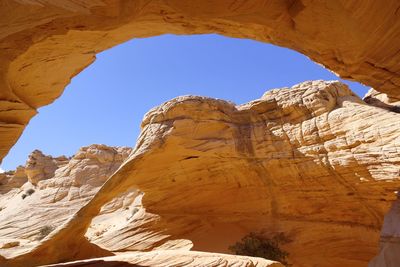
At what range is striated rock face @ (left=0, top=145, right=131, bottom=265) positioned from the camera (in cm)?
2386

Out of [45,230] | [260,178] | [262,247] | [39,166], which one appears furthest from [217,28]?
[39,166]

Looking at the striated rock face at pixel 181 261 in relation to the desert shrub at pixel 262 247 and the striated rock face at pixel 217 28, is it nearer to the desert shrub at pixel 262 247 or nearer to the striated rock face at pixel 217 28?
the striated rock face at pixel 217 28

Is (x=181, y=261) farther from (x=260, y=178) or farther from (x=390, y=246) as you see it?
(x=260, y=178)

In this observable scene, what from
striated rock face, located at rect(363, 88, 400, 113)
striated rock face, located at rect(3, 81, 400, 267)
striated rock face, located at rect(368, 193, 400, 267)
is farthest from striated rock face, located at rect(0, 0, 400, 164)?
striated rock face, located at rect(363, 88, 400, 113)

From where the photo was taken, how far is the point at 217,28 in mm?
6039

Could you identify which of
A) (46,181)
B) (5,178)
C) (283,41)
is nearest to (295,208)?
(283,41)

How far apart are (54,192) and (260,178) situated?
1943 centimetres

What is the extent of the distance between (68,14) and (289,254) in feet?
45.9

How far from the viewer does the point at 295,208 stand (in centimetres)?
1563

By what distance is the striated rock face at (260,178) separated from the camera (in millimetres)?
12695

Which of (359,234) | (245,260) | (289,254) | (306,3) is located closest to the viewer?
(306,3)

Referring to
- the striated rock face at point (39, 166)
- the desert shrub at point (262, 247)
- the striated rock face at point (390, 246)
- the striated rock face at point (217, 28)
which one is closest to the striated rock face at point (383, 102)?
the desert shrub at point (262, 247)

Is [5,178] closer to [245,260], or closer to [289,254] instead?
[289,254]

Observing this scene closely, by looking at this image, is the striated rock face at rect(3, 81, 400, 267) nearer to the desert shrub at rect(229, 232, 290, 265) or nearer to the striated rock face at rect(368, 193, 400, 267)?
the desert shrub at rect(229, 232, 290, 265)
